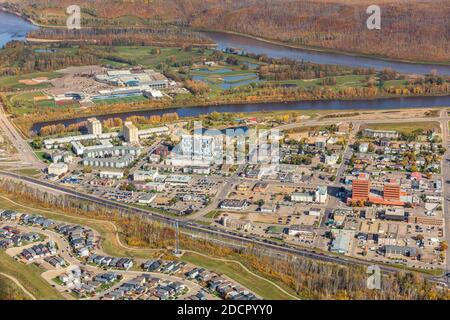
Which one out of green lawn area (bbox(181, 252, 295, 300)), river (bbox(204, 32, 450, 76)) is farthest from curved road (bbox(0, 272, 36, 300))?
river (bbox(204, 32, 450, 76))

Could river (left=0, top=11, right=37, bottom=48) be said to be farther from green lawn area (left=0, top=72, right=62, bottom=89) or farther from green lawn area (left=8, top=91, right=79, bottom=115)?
green lawn area (left=8, top=91, right=79, bottom=115)

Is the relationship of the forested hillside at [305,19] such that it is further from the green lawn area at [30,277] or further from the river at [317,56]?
the green lawn area at [30,277]

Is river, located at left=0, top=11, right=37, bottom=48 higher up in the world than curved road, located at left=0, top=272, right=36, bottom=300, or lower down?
higher up

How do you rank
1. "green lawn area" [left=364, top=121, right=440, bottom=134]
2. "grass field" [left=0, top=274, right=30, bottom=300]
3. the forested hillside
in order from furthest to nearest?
the forested hillside
"green lawn area" [left=364, top=121, right=440, bottom=134]
"grass field" [left=0, top=274, right=30, bottom=300]

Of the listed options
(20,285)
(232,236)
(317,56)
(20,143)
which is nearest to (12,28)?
(317,56)

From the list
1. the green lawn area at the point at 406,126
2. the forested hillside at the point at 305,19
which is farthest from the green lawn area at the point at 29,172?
the forested hillside at the point at 305,19

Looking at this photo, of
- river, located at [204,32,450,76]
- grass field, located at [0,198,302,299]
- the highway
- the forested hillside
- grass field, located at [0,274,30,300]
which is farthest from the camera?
the forested hillside

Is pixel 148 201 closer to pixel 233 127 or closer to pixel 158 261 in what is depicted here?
pixel 158 261
